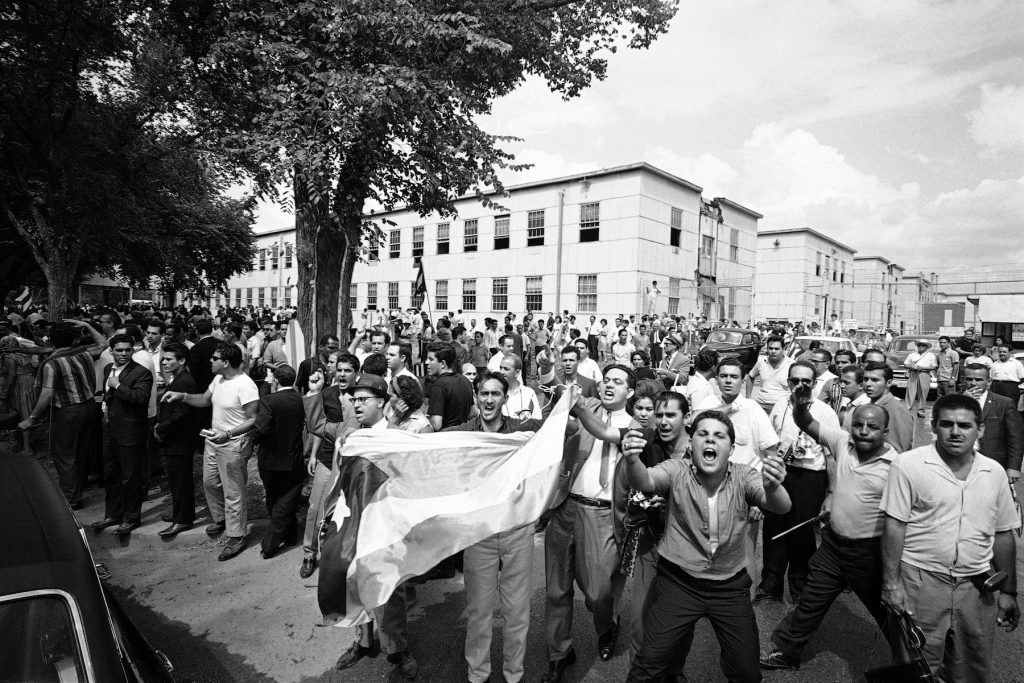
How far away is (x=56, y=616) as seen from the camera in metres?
2.16

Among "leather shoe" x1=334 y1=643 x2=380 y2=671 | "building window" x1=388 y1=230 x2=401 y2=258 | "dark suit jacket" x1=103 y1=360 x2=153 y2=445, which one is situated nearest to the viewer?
"leather shoe" x1=334 y1=643 x2=380 y2=671

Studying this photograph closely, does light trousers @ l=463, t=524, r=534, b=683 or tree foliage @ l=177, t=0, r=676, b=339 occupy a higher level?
tree foliage @ l=177, t=0, r=676, b=339

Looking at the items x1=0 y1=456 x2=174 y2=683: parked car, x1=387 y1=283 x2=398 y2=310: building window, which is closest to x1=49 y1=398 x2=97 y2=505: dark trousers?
x1=0 y1=456 x2=174 y2=683: parked car

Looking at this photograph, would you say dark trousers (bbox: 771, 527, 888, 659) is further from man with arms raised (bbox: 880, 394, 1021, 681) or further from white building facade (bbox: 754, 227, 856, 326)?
white building facade (bbox: 754, 227, 856, 326)

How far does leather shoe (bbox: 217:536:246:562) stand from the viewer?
568 cm

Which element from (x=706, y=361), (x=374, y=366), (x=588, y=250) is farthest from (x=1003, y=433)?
(x=588, y=250)

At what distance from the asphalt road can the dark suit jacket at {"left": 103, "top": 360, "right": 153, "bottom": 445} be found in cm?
120

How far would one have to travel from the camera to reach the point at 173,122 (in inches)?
581

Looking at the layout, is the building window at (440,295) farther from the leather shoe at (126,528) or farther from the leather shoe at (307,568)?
the leather shoe at (307,568)

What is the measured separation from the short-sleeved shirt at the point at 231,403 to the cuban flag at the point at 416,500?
255cm

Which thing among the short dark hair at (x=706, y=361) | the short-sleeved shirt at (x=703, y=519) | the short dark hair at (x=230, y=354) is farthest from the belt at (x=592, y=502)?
the short dark hair at (x=230, y=354)

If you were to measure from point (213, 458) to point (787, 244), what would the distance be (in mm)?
43182

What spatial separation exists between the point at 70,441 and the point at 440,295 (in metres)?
27.2

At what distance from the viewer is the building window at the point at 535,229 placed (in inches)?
1141
